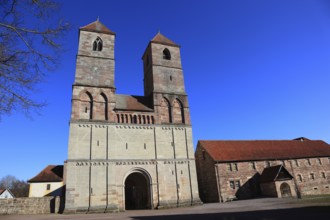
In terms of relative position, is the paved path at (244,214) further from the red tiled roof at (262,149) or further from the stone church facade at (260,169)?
the red tiled roof at (262,149)

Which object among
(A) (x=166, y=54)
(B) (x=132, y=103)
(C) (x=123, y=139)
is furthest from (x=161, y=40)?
(C) (x=123, y=139)

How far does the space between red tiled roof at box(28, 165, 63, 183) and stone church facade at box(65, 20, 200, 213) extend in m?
11.5

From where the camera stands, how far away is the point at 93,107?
80.3ft

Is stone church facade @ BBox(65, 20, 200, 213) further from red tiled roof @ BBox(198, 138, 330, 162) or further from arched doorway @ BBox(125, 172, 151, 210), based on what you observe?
red tiled roof @ BBox(198, 138, 330, 162)

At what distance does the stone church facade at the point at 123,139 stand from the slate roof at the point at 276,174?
11904mm

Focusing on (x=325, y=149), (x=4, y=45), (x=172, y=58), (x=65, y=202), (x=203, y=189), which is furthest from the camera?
(x=325, y=149)

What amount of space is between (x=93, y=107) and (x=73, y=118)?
89.7 inches

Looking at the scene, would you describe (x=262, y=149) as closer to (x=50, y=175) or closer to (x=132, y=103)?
(x=132, y=103)

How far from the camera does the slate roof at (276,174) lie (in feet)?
99.6

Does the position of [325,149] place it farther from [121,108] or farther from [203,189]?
[121,108]

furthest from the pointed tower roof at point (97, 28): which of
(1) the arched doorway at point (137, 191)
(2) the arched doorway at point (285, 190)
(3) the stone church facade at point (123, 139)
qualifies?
(2) the arched doorway at point (285, 190)

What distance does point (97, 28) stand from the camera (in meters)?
28.8

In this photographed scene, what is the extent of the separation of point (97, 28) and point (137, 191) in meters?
20.0

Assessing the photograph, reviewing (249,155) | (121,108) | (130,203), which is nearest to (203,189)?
(249,155)
